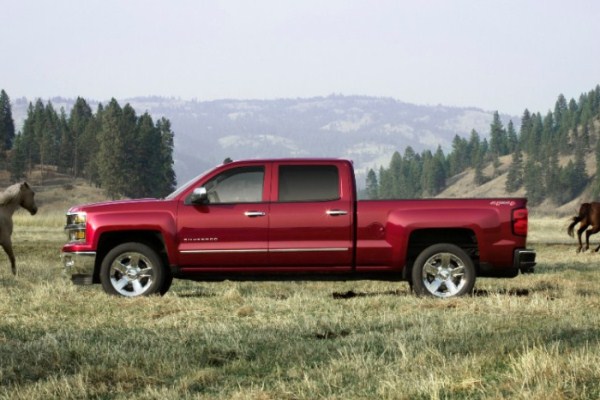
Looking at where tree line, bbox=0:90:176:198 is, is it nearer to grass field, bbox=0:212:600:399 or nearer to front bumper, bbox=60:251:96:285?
front bumper, bbox=60:251:96:285

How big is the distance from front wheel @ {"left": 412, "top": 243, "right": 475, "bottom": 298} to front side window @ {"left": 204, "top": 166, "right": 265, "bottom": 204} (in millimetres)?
2453

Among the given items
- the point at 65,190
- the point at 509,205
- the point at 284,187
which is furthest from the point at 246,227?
the point at 65,190

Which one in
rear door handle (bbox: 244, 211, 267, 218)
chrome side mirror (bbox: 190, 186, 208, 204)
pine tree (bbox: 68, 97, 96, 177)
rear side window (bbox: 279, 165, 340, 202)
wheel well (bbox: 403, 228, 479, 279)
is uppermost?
pine tree (bbox: 68, 97, 96, 177)

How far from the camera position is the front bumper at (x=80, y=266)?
14.0 metres

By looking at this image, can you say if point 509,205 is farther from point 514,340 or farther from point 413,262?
point 514,340

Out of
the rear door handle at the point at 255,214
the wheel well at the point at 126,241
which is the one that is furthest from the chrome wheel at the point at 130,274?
the rear door handle at the point at 255,214

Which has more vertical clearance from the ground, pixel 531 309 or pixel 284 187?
pixel 284 187

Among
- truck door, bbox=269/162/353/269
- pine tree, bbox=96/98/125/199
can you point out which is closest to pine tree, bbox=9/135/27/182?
pine tree, bbox=96/98/125/199

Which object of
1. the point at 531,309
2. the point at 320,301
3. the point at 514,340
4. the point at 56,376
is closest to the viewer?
the point at 56,376

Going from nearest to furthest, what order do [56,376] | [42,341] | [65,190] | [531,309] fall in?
[56,376], [42,341], [531,309], [65,190]

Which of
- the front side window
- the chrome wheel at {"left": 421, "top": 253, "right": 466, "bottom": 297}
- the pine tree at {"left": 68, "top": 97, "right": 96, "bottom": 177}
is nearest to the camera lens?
the chrome wheel at {"left": 421, "top": 253, "right": 466, "bottom": 297}

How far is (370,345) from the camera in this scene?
9.25m

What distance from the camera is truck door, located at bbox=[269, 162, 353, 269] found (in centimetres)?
1359

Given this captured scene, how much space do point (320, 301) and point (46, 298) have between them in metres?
3.70
